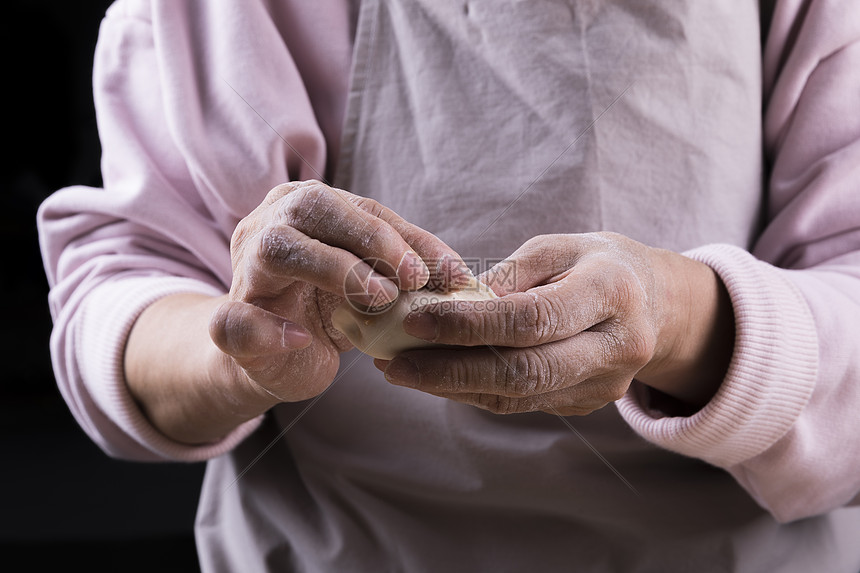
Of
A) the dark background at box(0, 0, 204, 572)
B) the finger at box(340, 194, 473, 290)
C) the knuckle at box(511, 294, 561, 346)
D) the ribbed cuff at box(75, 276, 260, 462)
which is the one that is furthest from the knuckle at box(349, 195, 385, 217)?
the dark background at box(0, 0, 204, 572)

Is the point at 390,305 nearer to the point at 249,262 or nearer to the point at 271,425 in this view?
the point at 249,262

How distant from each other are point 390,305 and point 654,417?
0.26 m

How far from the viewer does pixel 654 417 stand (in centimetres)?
55

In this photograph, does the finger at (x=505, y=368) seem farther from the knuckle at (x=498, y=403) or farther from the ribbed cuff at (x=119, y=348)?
the ribbed cuff at (x=119, y=348)

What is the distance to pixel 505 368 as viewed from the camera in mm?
395

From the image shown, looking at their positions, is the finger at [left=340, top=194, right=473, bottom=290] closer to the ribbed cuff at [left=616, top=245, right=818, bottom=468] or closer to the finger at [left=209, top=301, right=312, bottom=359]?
the finger at [left=209, top=301, right=312, bottom=359]

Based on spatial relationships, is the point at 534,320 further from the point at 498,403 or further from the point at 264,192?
the point at 264,192

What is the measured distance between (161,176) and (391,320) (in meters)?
0.34

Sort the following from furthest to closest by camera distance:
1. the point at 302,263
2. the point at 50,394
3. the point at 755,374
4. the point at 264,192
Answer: the point at 50,394 < the point at 264,192 < the point at 755,374 < the point at 302,263

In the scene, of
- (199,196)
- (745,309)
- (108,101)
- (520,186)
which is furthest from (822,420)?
(108,101)

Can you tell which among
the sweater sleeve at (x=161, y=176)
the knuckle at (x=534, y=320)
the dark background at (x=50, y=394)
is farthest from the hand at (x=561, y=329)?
the dark background at (x=50, y=394)

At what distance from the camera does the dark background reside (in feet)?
2.93

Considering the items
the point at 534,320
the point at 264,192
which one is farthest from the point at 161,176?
the point at 534,320

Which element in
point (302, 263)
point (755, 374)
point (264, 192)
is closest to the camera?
point (302, 263)
